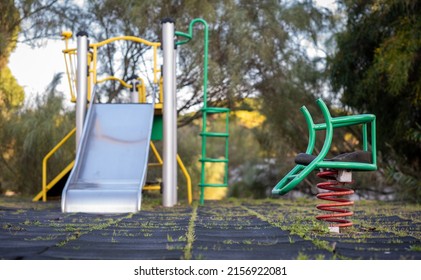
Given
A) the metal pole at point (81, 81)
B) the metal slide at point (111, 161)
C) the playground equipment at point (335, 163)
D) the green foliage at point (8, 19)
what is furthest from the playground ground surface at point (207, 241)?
the green foliage at point (8, 19)

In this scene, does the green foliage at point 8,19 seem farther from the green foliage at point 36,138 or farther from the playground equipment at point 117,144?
the playground equipment at point 117,144

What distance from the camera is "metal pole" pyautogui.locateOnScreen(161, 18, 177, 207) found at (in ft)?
20.6

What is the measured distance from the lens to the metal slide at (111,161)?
17.3 ft

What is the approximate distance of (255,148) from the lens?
12984 millimetres

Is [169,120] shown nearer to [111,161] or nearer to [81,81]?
[111,161]

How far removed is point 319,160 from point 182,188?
7428 mm

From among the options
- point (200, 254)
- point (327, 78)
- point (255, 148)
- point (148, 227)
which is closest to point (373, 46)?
point (327, 78)

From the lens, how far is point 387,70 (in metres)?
7.34

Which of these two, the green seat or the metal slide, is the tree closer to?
the metal slide

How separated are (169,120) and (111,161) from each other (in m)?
0.73

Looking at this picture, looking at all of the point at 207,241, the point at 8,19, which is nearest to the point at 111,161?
the point at 207,241

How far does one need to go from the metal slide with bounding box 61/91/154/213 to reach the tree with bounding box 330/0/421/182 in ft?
9.97

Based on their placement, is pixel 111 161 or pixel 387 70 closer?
pixel 111 161

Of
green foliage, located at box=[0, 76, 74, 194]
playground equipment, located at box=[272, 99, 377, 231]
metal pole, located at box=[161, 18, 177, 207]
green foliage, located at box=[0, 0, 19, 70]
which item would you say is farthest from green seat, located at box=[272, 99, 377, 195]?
green foliage, located at box=[0, 0, 19, 70]
